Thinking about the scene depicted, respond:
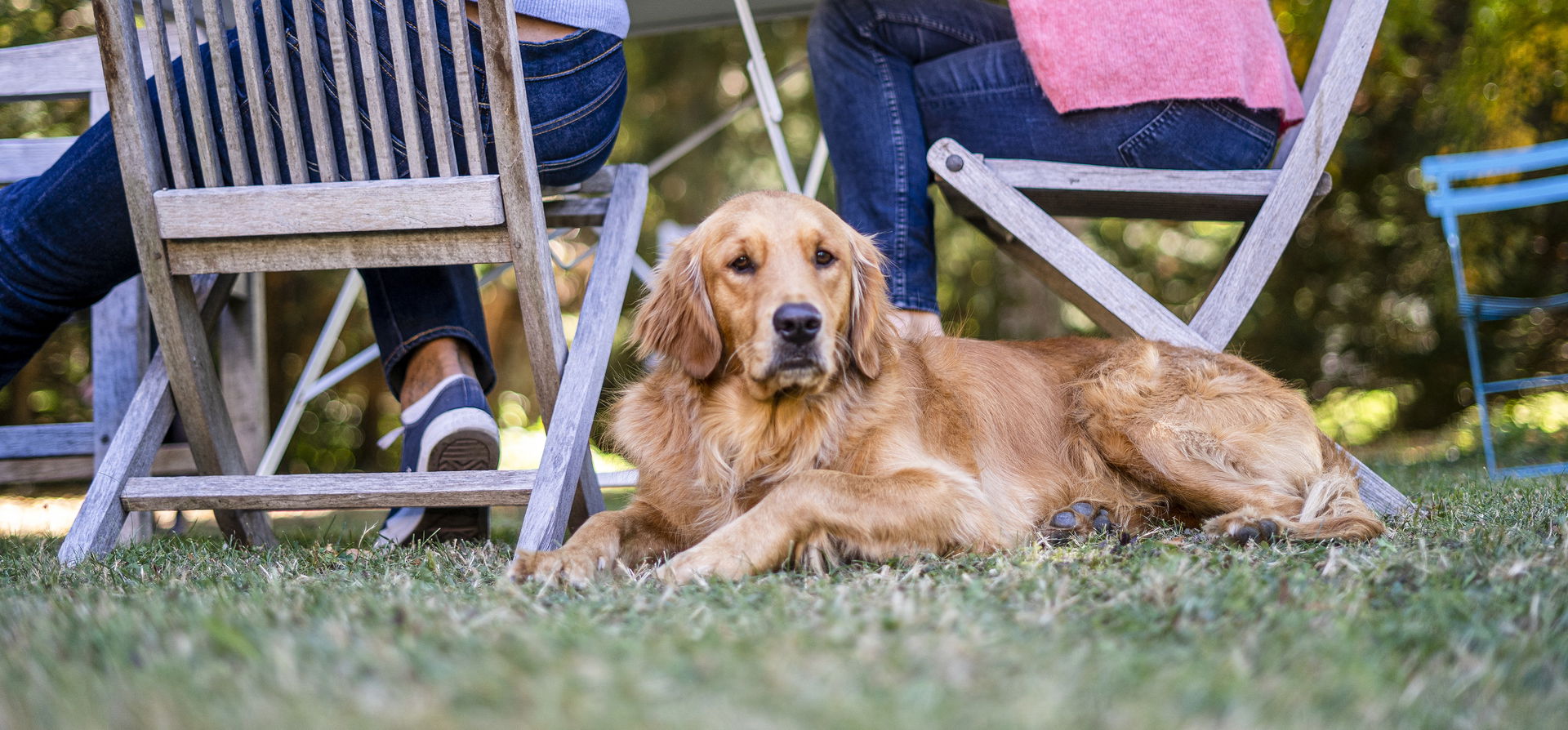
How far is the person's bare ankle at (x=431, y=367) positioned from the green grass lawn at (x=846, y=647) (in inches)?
35.3

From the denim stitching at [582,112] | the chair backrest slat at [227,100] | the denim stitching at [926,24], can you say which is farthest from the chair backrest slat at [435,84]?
the denim stitching at [926,24]

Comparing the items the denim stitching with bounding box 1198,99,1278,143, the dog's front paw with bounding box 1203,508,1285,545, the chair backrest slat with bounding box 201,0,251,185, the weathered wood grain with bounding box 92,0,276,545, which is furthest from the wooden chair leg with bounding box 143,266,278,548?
the denim stitching with bounding box 1198,99,1278,143

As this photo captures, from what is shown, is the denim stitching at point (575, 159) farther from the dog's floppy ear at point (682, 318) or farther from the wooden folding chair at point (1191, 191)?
the wooden folding chair at point (1191, 191)

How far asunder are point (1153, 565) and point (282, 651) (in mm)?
1336

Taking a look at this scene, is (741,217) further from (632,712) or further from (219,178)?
(632,712)

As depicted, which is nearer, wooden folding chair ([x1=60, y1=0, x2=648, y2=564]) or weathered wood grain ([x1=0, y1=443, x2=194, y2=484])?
wooden folding chair ([x1=60, y1=0, x2=648, y2=564])

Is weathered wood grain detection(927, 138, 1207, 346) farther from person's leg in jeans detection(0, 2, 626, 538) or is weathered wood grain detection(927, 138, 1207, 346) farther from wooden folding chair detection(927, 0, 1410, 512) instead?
person's leg in jeans detection(0, 2, 626, 538)

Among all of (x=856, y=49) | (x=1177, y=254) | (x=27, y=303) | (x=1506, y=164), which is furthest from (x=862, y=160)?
(x=1177, y=254)

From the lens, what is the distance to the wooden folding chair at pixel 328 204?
7.39 feet

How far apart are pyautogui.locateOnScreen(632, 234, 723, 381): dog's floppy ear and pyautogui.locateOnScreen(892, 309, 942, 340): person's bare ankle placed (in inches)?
27.6

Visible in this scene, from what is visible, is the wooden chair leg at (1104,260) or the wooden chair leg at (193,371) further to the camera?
the wooden chair leg at (1104,260)

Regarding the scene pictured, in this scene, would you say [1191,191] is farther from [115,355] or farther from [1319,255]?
[1319,255]

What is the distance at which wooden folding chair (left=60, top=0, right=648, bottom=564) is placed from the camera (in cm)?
225

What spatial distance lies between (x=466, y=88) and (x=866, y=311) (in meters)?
1.03
